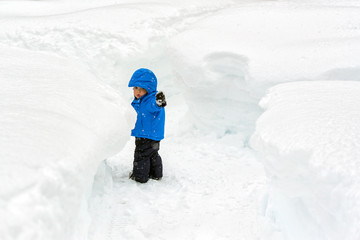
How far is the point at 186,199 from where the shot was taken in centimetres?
313

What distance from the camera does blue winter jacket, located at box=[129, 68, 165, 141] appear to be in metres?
3.23

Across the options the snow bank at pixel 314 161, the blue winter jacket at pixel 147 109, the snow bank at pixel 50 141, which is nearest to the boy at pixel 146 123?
the blue winter jacket at pixel 147 109

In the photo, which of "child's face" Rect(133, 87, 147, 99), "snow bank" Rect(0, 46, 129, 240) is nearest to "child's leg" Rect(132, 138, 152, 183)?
"child's face" Rect(133, 87, 147, 99)

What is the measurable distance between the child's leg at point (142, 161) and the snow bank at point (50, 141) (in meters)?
0.88

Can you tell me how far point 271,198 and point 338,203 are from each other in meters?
1.08

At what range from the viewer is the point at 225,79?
14.4ft

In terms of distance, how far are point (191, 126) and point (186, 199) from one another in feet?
5.69

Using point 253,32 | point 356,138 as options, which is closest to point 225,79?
point 253,32

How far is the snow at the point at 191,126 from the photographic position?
1.61m

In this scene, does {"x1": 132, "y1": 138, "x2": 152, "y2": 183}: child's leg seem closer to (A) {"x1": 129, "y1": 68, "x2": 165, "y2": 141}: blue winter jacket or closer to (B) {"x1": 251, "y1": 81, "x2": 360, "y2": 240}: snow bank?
(A) {"x1": 129, "y1": 68, "x2": 165, "y2": 141}: blue winter jacket

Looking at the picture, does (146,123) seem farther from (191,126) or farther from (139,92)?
(191,126)

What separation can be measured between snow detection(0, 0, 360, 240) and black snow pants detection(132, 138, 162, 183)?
0.31 feet

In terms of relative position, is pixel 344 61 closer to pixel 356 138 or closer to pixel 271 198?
pixel 271 198

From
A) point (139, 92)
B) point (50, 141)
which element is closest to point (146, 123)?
point (139, 92)
